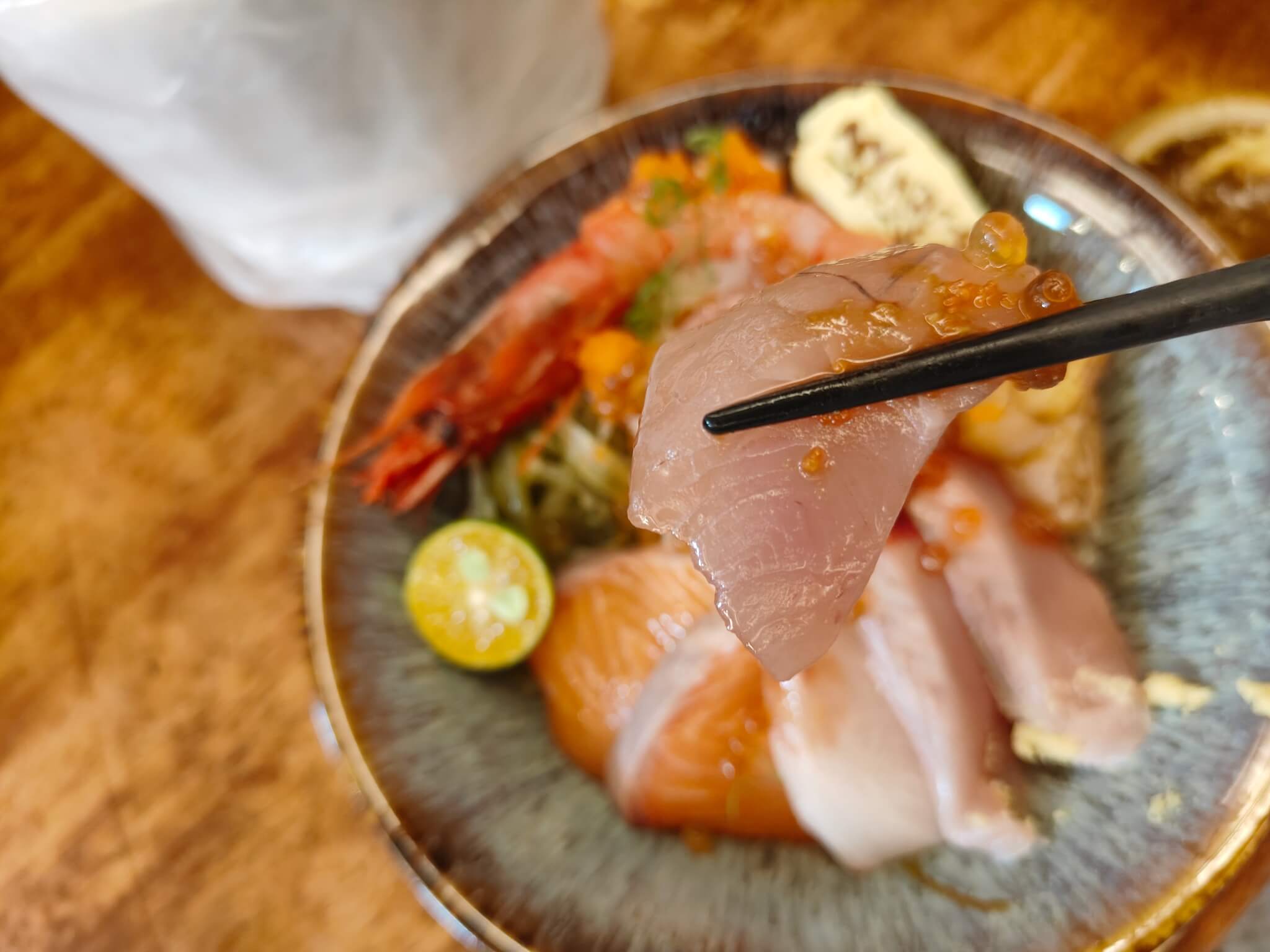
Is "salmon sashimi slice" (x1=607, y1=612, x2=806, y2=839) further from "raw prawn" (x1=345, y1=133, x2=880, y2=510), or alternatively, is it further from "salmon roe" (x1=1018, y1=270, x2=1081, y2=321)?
"salmon roe" (x1=1018, y1=270, x2=1081, y2=321)

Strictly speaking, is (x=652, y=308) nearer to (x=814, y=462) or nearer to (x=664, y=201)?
(x=664, y=201)

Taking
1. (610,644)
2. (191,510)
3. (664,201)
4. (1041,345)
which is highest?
(1041,345)

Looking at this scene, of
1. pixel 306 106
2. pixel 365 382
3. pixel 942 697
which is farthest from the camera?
pixel 365 382

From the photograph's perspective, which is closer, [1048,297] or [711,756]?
[1048,297]

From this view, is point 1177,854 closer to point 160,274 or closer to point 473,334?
point 473,334

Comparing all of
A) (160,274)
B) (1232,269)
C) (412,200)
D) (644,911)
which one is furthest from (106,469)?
(1232,269)

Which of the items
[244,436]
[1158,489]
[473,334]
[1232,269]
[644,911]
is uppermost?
[1232,269]

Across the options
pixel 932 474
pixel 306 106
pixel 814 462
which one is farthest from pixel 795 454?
pixel 306 106
